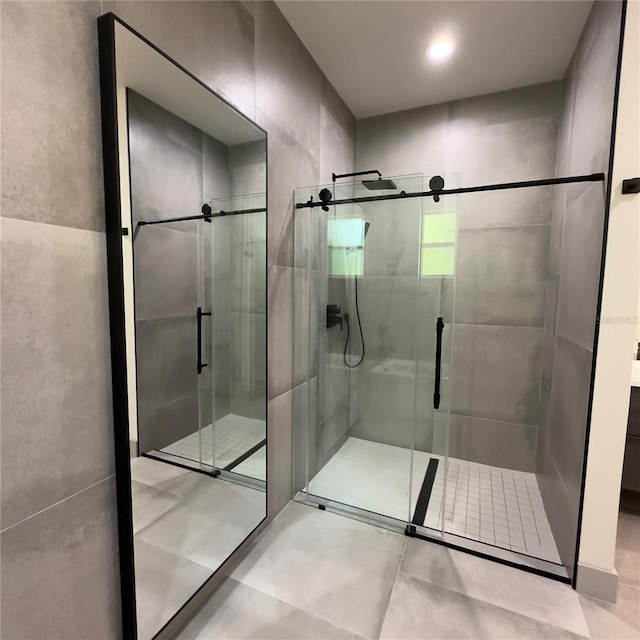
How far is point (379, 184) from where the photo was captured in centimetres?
210

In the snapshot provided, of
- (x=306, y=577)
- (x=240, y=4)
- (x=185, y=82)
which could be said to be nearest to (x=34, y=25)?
(x=185, y=82)

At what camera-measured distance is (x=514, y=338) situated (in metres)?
2.58

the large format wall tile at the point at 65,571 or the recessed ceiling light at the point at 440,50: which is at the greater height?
the recessed ceiling light at the point at 440,50

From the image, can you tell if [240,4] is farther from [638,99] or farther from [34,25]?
[638,99]

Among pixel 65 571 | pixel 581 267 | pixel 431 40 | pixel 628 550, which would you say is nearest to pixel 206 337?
pixel 65 571

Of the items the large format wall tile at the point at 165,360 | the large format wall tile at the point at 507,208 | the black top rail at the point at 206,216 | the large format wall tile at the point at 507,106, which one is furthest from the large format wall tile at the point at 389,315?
the large format wall tile at the point at 507,106

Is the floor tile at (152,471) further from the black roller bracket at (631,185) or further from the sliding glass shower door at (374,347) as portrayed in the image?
the black roller bracket at (631,185)

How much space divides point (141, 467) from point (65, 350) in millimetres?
492

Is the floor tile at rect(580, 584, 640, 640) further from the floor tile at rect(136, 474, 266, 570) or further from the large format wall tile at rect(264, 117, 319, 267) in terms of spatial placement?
the large format wall tile at rect(264, 117, 319, 267)

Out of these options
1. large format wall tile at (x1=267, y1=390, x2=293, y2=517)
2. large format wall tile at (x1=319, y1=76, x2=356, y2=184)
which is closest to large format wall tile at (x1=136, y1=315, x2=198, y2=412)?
large format wall tile at (x1=267, y1=390, x2=293, y2=517)

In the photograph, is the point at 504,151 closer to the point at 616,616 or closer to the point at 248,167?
the point at 248,167

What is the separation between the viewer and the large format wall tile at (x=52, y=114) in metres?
0.81

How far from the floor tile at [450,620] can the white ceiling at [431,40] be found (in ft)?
9.16

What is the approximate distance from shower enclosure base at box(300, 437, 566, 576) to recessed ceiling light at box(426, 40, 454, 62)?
2361 mm
